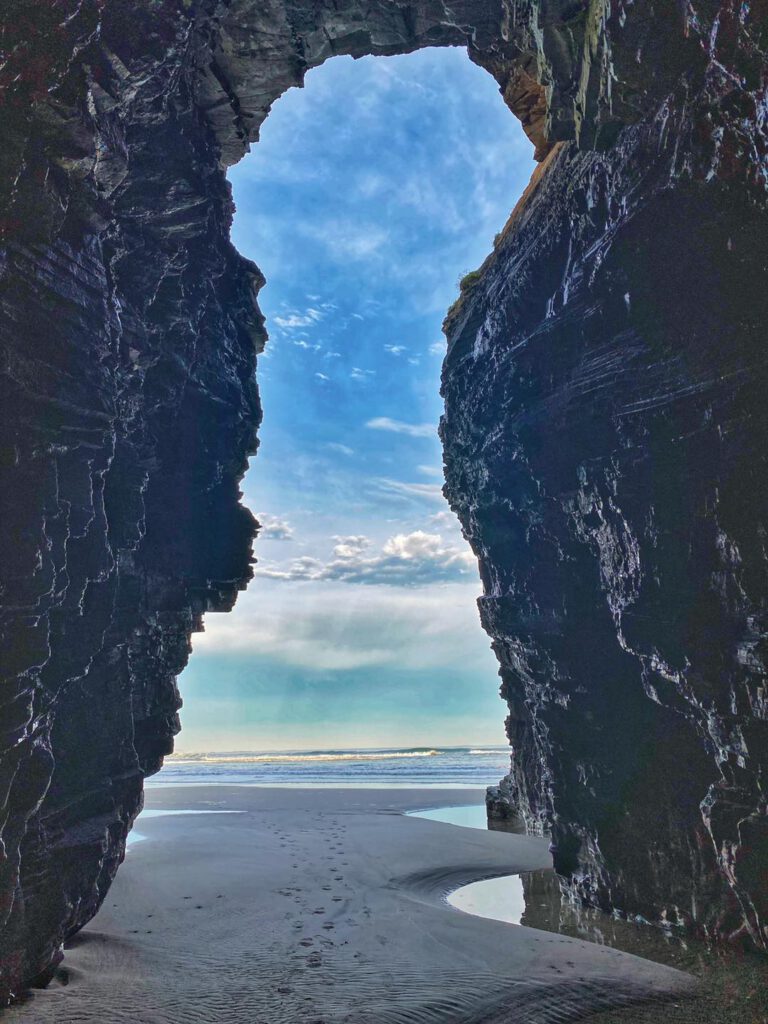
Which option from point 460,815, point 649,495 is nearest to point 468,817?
point 460,815

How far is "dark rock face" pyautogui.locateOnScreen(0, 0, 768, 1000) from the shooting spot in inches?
304

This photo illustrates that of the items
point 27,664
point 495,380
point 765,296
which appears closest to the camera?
point 27,664

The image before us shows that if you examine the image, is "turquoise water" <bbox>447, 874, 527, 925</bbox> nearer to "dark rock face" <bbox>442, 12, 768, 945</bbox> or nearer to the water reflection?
"dark rock face" <bbox>442, 12, 768, 945</bbox>

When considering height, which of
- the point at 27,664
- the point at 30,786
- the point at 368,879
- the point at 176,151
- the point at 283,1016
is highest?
the point at 176,151

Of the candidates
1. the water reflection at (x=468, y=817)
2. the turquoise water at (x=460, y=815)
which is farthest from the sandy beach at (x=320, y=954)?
the turquoise water at (x=460, y=815)

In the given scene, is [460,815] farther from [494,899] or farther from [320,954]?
[320,954]

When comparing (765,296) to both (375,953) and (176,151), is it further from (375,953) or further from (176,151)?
(176,151)

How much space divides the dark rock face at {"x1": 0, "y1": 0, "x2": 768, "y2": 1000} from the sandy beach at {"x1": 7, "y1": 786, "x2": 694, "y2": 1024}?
1220 mm

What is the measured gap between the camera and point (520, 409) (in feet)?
46.1

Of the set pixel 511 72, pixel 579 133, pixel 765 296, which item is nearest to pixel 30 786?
pixel 765 296

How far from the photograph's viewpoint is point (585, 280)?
1133cm

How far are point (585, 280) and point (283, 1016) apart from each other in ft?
42.5

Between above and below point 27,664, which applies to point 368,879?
below

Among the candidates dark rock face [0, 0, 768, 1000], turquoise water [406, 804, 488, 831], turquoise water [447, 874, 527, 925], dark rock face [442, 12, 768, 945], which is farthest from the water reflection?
dark rock face [0, 0, 768, 1000]
